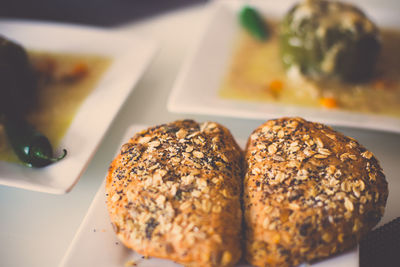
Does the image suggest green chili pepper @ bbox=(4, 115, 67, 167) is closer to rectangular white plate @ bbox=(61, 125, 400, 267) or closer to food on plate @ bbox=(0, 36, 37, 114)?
food on plate @ bbox=(0, 36, 37, 114)

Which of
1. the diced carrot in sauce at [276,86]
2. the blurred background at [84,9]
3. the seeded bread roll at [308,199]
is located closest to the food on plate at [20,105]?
the seeded bread roll at [308,199]

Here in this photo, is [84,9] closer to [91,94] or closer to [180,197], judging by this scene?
[91,94]

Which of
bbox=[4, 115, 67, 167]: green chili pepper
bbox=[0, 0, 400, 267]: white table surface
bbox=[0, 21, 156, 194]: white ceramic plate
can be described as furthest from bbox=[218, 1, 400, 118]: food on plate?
bbox=[4, 115, 67, 167]: green chili pepper

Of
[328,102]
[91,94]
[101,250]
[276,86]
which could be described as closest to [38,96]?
[91,94]

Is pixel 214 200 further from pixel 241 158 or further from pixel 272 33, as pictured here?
pixel 272 33

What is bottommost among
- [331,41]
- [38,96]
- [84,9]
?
[38,96]
